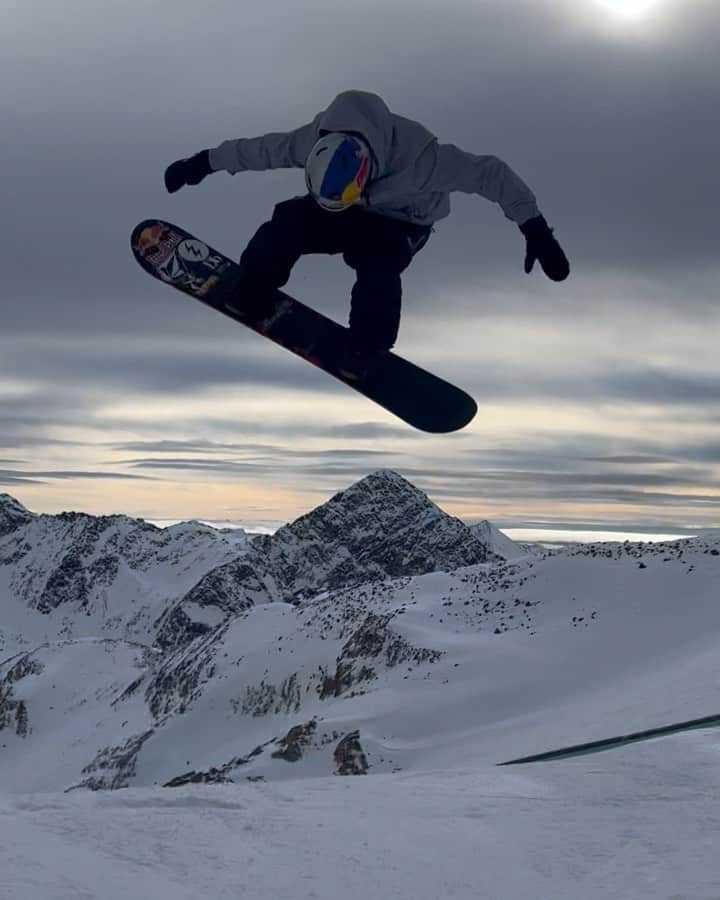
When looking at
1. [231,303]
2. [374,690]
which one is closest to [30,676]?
[374,690]

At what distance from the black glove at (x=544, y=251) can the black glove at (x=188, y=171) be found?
2704mm

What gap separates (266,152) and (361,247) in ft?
3.30

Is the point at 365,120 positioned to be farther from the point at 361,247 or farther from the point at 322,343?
the point at 322,343

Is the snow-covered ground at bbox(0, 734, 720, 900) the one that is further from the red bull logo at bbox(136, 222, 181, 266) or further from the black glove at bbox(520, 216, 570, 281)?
the red bull logo at bbox(136, 222, 181, 266)

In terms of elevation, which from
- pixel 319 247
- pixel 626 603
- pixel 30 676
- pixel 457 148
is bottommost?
pixel 30 676

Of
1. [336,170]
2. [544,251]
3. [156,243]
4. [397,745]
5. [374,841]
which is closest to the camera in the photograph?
[374,841]

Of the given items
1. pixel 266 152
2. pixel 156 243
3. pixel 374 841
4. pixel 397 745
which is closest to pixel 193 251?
pixel 156 243

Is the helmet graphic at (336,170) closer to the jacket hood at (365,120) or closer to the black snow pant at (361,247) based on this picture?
the jacket hood at (365,120)

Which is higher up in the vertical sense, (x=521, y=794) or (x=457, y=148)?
(x=457, y=148)

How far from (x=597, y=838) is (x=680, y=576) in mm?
32536

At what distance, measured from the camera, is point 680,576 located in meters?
37.5

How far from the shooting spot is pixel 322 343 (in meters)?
9.84

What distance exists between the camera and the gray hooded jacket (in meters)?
7.28

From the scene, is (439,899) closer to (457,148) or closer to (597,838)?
(597,838)
